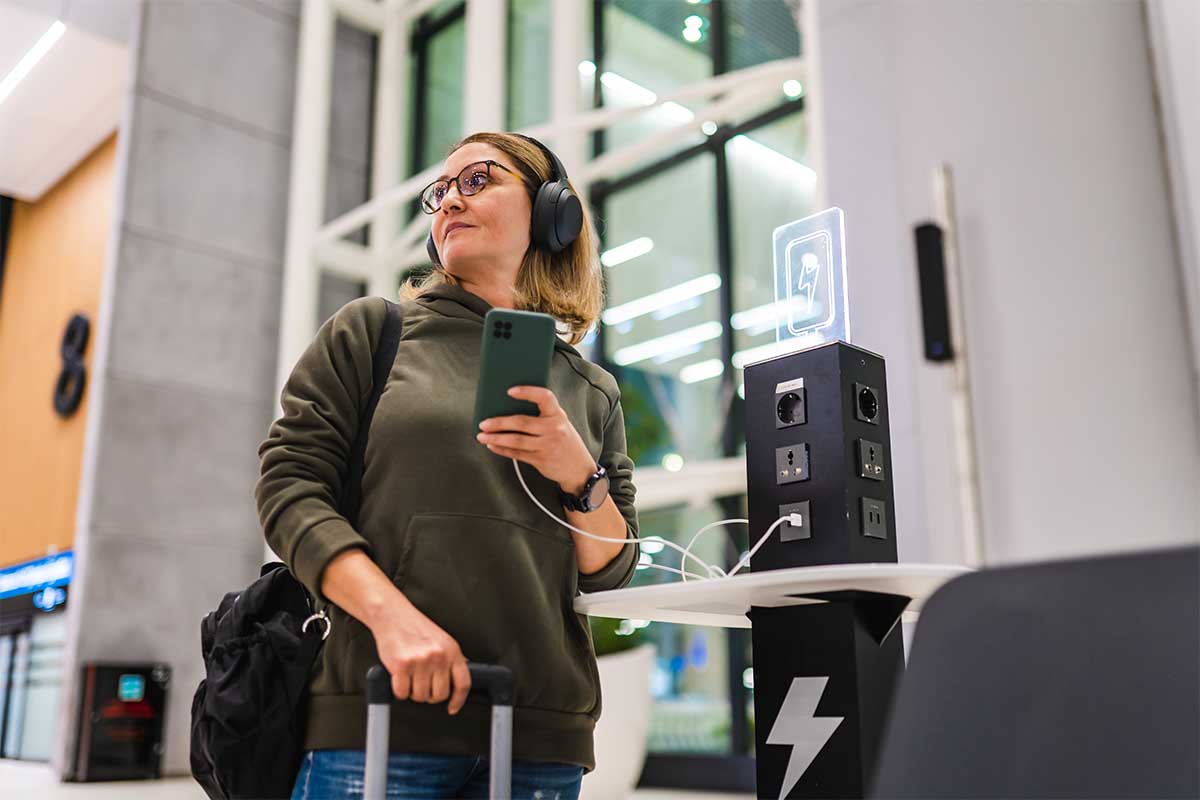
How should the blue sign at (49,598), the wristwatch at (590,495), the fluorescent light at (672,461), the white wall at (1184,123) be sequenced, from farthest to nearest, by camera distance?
the blue sign at (49,598) → the fluorescent light at (672,461) → the white wall at (1184,123) → the wristwatch at (590,495)

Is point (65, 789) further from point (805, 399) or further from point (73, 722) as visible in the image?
point (805, 399)

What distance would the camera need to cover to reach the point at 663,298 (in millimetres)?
5039

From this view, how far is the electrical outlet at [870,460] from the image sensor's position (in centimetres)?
135

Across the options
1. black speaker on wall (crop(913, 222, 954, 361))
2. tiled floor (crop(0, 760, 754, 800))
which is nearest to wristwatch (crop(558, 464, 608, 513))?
black speaker on wall (crop(913, 222, 954, 361))

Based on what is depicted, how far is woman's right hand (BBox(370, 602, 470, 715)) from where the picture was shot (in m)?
0.97

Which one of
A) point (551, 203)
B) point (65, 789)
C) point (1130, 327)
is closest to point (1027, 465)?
point (1130, 327)

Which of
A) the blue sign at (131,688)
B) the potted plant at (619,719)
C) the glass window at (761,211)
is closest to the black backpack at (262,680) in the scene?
the potted plant at (619,719)

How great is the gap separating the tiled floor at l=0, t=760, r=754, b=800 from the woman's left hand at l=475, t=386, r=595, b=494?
3.26 metres

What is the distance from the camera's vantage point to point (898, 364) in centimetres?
324

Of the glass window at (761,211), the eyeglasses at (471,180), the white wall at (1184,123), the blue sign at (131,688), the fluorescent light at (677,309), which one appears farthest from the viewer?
the blue sign at (131,688)

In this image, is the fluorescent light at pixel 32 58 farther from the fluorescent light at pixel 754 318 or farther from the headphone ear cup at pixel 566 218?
the headphone ear cup at pixel 566 218

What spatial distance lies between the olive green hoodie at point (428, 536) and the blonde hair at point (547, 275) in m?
0.20

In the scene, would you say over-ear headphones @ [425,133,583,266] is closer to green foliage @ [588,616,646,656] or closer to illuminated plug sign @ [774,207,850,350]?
illuminated plug sign @ [774,207,850,350]

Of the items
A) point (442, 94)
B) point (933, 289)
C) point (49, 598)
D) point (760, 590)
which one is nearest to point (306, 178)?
point (442, 94)
